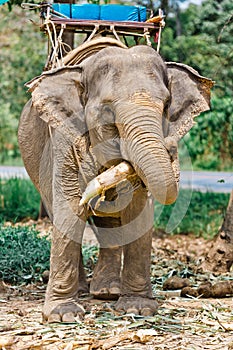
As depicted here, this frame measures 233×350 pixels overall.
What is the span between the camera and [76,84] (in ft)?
17.2

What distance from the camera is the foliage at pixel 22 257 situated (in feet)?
22.6

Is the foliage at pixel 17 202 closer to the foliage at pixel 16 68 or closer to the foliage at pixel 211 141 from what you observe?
the foliage at pixel 16 68

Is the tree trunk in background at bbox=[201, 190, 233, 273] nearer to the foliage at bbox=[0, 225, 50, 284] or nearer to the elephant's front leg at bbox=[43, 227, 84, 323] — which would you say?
the foliage at bbox=[0, 225, 50, 284]

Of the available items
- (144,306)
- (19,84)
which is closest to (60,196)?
(144,306)

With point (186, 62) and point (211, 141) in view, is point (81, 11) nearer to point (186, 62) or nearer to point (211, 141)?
point (186, 62)

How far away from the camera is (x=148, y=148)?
4406 mm

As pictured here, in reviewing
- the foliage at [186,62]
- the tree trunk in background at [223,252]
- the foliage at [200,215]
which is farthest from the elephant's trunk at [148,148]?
the foliage at [186,62]

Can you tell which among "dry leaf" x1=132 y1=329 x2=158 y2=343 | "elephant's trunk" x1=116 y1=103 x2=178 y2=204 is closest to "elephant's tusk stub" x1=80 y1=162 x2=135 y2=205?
"elephant's trunk" x1=116 y1=103 x2=178 y2=204

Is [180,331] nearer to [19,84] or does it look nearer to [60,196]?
[60,196]

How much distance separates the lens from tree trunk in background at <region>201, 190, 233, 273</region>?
24.4 ft

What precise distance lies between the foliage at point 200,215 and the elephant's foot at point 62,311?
13.0 feet

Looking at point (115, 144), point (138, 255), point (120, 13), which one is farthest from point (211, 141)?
point (115, 144)

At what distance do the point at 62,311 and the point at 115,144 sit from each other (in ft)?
4.17

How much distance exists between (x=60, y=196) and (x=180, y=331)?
4.13 ft
